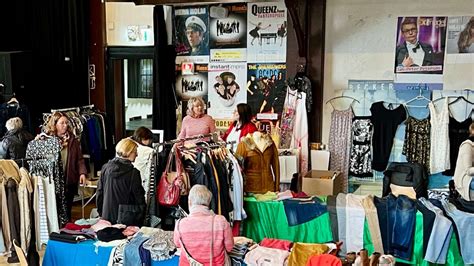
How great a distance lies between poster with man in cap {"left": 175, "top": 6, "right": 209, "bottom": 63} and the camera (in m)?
7.60

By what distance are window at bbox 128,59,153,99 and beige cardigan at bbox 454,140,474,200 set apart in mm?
5030

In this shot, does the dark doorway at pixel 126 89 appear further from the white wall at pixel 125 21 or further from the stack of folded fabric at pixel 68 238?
the stack of folded fabric at pixel 68 238

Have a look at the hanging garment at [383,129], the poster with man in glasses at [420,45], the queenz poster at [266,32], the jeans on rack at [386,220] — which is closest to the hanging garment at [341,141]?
the hanging garment at [383,129]

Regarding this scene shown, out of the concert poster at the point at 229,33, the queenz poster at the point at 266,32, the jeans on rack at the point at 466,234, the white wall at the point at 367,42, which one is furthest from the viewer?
the concert poster at the point at 229,33

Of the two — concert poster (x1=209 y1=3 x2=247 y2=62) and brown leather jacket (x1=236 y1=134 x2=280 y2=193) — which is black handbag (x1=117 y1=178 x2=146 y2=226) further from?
concert poster (x1=209 y1=3 x2=247 y2=62)

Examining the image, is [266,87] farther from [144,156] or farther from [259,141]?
[144,156]

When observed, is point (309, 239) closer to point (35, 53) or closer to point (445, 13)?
point (445, 13)

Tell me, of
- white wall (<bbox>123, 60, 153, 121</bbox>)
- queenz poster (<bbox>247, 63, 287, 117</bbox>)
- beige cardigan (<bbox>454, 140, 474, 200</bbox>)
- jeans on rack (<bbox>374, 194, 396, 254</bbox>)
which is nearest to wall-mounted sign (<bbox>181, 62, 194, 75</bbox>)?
queenz poster (<bbox>247, 63, 287, 117</bbox>)

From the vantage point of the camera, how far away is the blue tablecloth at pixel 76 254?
148 inches

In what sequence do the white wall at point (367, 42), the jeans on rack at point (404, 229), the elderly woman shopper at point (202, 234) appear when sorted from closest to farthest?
the elderly woman shopper at point (202, 234)
the jeans on rack at point (404, 229)
the white wall at point (367, 42)

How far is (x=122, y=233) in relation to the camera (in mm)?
3896

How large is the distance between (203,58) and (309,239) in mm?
3807

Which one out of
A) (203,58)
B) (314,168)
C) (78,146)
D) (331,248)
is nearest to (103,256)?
(331,248)

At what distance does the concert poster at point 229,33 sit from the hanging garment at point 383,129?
78.1 inches
